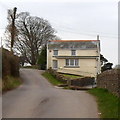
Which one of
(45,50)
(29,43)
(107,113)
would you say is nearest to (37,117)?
(107,113)

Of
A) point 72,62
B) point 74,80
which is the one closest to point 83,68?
point 72,62

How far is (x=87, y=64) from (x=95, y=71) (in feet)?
6.96

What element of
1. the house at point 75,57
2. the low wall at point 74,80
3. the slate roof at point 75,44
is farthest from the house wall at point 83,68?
the low wall at point 74,80

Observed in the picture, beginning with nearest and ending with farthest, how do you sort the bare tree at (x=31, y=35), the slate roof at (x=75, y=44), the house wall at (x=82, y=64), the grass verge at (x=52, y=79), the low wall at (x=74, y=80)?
the grass verge at (x=52, y=79)
the low wall at (x=74, y=80)
the house wall at (x=82, y=64)
the slate roof at (x=75, y=44)
the bare tree at (x=31, y=35)

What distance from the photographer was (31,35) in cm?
7362

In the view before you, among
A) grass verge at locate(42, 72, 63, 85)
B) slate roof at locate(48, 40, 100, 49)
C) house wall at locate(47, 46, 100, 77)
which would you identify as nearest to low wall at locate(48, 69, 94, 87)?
grass verge at locate(42, 72, 63, 85)

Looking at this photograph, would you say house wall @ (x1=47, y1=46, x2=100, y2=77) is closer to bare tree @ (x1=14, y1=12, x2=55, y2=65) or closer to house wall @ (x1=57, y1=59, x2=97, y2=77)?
house wall @ (x1=57, y1=59, x2=97, y2=77)

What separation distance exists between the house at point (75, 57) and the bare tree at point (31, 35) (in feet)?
30.7

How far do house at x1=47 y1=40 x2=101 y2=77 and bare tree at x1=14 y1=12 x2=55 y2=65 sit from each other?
937 cm

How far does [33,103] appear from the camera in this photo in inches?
754

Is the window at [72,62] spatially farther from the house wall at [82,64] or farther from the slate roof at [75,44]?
the slate roof at [75,44]

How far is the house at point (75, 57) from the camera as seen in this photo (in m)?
61.0

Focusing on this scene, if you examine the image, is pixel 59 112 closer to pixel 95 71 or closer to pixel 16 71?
pixel 16 71

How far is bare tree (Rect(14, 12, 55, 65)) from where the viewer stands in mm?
72375
